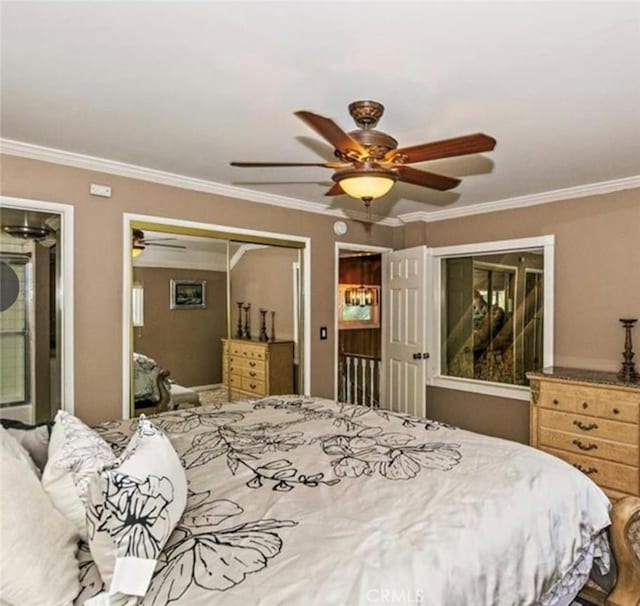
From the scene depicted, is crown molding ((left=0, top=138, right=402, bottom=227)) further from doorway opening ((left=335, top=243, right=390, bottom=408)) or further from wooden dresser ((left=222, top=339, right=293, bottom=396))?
doorway opening ((left=335, top=243, right=390, bottom=408))

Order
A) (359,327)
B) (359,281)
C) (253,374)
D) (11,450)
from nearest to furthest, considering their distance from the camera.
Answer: (11,450) → (253,374) → (359,327) → (359,281)

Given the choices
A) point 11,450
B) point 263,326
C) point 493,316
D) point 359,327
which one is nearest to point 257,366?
point 263,326

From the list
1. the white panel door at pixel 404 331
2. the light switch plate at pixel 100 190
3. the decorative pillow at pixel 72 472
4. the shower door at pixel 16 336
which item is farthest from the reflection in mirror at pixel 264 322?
the decorative pillow at pixel 72 472

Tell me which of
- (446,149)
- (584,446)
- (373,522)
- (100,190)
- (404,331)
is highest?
(100,190)

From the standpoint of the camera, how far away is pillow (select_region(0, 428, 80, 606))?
1063mm

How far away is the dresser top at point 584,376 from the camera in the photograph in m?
3.16

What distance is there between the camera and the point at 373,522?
139 cm

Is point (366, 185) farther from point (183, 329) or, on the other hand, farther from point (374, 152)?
point (183, 329)

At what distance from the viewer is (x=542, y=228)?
403 cm

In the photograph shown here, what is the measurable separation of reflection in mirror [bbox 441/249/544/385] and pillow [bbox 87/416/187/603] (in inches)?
148

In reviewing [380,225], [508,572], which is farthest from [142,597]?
[380,225]

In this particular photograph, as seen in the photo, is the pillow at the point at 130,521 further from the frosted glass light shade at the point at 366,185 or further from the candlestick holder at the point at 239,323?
the candlestick holder at the point at 239,323

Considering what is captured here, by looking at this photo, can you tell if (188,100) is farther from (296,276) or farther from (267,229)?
(296,276)

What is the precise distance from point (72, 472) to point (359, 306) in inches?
209
